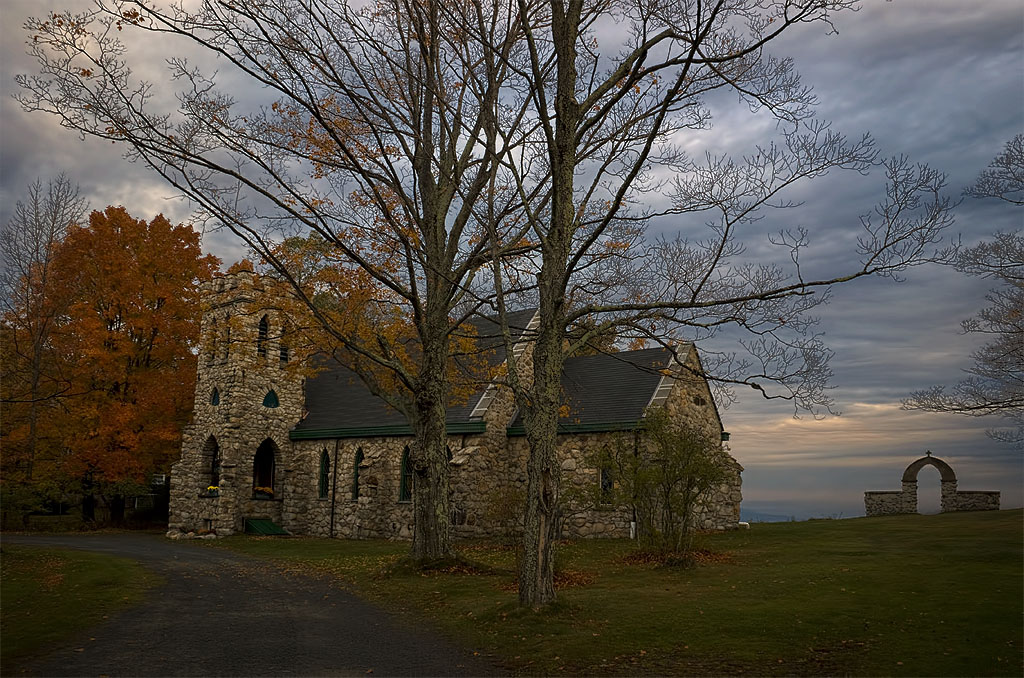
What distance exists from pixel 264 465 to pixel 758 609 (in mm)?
26247

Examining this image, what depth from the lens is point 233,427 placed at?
29391 mm

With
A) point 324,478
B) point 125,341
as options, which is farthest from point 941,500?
point 125,341

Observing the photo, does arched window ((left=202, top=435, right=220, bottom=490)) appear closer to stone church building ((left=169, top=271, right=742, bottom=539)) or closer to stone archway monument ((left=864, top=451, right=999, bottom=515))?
stone church building ((left=169, top=271, right=742, bottom=539))

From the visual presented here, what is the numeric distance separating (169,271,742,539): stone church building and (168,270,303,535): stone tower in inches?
2.1

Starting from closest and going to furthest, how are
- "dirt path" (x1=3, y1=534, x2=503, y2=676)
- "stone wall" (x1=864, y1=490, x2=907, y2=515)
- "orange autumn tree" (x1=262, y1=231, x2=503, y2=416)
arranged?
"dirt path" (x1=3, y1=534, x2=503, y2=676), "orange autumn tree" (x1=262, y1=231, x2=503, y2=416), "stone wall" (x1=864, y1=490, x2=907, y2=515)

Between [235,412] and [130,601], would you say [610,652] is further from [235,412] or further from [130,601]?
[235,412]

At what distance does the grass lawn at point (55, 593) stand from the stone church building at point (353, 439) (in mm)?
8395

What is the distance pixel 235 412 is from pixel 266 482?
4.23 meters

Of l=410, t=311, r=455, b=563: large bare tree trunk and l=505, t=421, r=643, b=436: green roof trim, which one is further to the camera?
l=505, t=421, r=643, b=436: green roof trim

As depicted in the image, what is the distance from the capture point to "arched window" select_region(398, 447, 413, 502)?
26986mm

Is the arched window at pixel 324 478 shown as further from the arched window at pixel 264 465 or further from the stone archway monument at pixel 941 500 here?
the stone archway monument at pixel 941 500

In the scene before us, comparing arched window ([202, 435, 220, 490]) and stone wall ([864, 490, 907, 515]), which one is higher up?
arched window ([202, 435, 220, 490])

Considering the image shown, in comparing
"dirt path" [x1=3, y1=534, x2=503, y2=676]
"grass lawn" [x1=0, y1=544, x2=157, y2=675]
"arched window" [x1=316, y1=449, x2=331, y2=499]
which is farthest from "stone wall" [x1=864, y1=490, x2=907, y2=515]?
"grass lawn" [x1=0, y1=544, x2=157, y2=675]

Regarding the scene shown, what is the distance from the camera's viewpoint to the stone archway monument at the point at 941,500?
27.5m
